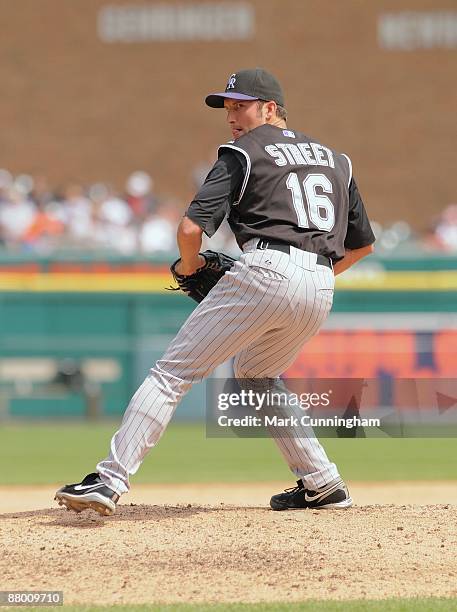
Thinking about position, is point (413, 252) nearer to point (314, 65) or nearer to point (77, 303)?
point (77, 303)

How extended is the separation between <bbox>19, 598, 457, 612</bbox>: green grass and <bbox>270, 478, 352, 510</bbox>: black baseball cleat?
1482mm

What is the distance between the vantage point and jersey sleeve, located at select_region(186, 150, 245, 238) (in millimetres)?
5039

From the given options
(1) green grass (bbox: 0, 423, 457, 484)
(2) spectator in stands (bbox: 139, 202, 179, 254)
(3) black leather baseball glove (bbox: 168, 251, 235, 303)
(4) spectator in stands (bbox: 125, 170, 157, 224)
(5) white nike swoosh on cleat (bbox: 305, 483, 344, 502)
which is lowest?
(1) green grass (bbox: 0, 423, 457, 484)

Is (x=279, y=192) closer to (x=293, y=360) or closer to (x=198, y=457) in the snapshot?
(x=293, y=360)

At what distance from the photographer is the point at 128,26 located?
24.3 m

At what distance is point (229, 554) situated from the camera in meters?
4.90

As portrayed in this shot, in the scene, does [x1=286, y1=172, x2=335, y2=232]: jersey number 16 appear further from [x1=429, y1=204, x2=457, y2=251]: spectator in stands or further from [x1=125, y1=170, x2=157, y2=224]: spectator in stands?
[x1=125, y1=170, x2=157, y2=224]: spectator in stands

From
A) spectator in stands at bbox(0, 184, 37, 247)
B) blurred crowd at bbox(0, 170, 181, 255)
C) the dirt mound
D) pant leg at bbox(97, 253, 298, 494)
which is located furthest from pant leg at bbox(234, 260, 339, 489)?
spectator in stands at bbox(0, 184, 37, 247)

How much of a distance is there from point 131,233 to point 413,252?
371 cm

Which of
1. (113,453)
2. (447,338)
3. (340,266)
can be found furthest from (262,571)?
(447,338)

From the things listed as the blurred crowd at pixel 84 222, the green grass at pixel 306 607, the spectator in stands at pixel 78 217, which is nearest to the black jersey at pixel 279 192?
the green grass at pixel 306 607

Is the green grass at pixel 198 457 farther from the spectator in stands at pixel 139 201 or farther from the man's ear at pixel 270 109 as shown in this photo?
the spectator in stands at pixel 139 201

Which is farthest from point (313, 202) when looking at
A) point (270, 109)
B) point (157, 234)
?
point (157, 234)

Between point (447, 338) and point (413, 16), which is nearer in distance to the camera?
point (447, 338)
